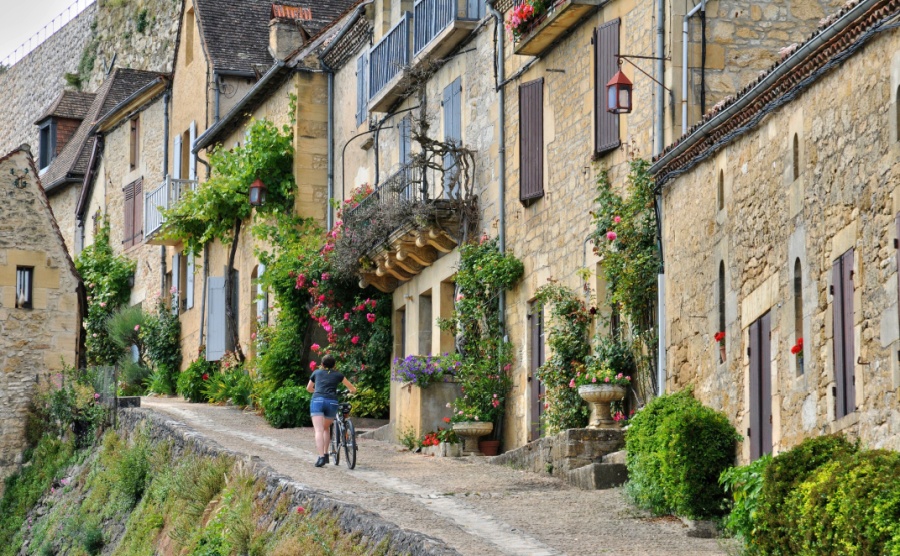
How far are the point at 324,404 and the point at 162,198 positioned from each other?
1619 cm

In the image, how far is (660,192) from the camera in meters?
18.1

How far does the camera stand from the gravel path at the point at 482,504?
14.3 metres

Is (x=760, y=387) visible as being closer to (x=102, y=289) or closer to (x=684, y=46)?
(x=684, y=46)

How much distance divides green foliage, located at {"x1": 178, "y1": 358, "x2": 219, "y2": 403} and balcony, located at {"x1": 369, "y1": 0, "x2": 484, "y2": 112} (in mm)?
7573

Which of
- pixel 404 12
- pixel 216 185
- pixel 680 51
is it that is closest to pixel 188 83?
pixel 216 185

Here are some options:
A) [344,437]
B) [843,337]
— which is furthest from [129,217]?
[843,337]

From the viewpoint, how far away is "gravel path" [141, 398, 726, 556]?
14289mm

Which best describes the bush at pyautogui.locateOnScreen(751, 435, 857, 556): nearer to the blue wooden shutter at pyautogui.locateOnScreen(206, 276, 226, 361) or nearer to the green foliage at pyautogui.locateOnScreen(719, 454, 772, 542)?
the green foliage at pyautogui.locateOnScreen(719, 454, 772, 542)

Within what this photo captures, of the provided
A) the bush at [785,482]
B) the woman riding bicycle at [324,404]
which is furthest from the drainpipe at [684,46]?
the bush at [785,482]

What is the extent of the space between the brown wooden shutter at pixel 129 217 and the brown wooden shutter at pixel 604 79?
20966 mm

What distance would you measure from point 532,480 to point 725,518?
13.9 feet

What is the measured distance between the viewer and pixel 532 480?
1880cm

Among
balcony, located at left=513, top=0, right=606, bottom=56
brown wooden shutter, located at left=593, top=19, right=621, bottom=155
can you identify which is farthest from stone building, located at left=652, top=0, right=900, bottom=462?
balcony, located at left=513, top=0, right=606, bottom=56

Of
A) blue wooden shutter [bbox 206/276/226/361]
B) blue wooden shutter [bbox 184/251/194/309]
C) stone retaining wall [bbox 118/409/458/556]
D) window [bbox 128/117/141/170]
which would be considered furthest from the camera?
window [bbox 128/117/141/170]
